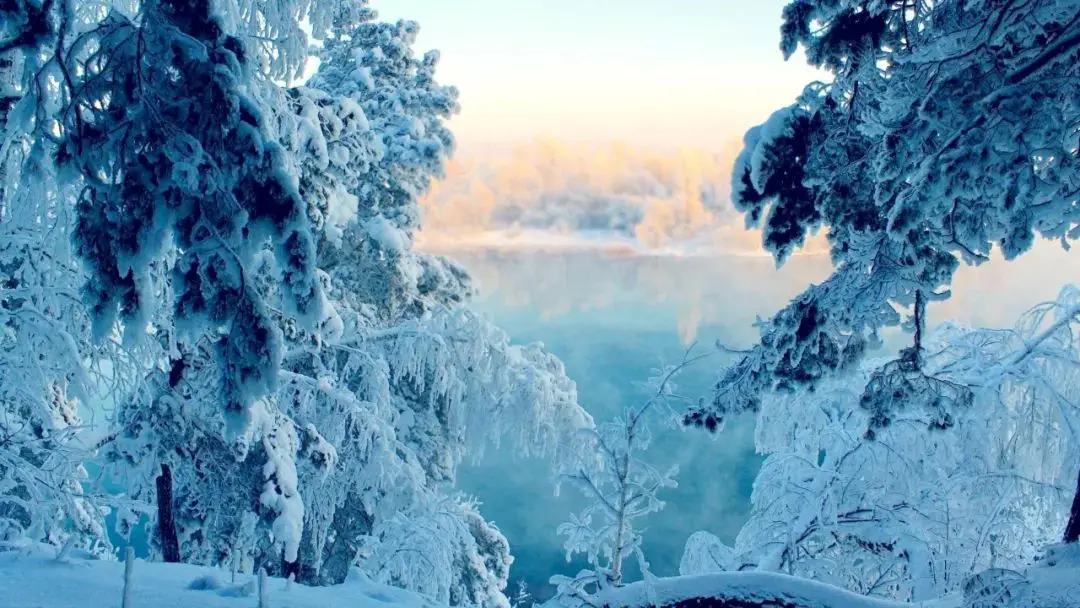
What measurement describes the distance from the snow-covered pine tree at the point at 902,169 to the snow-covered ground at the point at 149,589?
3563 mm

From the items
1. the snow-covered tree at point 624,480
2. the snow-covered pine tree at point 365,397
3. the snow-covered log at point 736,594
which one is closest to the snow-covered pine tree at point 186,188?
the snow-covered pine tree at point 365,397

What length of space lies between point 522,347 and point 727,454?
2387 centimetres

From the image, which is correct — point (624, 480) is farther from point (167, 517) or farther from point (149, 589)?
point (167, 517)

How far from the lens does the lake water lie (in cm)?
2722

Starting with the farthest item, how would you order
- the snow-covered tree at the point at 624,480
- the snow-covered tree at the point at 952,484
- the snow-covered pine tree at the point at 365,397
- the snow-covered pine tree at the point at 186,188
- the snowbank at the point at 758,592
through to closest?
1. the snow-covered pine tree at the point at 365,397
2. the snow-covered tree at the point at 952,484
3. the snow-covered tree at the point at 624,480
4. the snowbank at the point at 758,592
5. the snow-covered pine tree at the point at 186,188

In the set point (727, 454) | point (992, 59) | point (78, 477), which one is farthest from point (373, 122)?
point (727, 454)

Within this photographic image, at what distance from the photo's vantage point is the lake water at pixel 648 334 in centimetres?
2722

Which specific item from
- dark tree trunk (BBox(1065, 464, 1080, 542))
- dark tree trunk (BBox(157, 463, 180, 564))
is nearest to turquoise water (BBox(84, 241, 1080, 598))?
dark tree trunk (BBox(1065, 464, 1080, 542))

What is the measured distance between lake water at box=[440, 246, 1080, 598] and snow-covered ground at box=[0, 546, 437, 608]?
2.80 metres

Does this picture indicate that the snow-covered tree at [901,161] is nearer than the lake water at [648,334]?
Yes

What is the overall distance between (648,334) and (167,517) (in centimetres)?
4209

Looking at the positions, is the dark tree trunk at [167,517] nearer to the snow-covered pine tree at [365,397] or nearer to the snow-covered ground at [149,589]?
the snow-covered pine tree at [365,397]

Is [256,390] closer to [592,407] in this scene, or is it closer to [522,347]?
[522,347]

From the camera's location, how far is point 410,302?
12.7 metres
